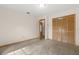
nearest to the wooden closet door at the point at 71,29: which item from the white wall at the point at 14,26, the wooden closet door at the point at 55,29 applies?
the wooden closet door at the point at 55,29

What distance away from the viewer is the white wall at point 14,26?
4559mm

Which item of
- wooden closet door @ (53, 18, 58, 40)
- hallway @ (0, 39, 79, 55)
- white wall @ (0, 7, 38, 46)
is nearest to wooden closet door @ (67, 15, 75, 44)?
hallway @ (0, 39, 79, 55)

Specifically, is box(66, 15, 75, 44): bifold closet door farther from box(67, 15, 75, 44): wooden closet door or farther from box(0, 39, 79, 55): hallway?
box(0, 39, 79, 55): hallway

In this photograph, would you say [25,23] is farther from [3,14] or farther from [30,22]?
[3,14]

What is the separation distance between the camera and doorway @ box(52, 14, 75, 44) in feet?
16.7

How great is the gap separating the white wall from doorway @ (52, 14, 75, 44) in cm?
196

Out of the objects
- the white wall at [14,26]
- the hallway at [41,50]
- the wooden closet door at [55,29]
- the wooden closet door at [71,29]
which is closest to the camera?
the hallway at [41,50]

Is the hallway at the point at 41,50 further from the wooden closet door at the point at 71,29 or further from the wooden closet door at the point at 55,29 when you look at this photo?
the wooden closet door at the point at 55,29

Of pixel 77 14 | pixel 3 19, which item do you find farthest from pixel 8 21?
pixel 77 14

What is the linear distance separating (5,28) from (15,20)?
36.8 inches

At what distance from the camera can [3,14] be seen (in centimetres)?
456

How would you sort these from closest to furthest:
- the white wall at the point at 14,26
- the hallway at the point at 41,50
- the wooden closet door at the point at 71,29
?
the hallway at the point at 41,50, the white wall at the point at 14,26, the wooden closet door at the point at 71,29

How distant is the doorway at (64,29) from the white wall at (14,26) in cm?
196

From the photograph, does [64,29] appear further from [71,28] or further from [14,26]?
[14,26]
